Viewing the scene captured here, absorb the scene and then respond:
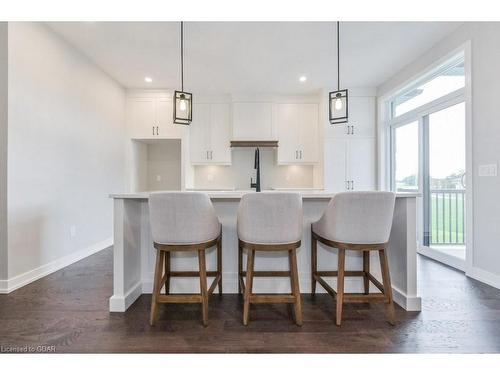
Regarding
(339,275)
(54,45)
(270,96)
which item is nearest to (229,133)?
(270,96)

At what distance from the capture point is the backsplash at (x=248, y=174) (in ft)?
15.9

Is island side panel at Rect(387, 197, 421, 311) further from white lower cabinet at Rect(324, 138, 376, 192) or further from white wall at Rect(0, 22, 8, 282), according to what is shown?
white wall at Rect(0, 22, 8, 282)

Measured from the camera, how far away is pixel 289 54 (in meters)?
3.21

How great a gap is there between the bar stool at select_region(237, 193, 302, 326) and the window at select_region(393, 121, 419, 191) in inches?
116

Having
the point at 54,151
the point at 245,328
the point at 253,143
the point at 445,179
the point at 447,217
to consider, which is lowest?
the point at 245,328

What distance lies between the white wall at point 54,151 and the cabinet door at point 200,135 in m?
1.35

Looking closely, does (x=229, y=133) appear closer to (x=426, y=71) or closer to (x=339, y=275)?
(x=426, y=71)

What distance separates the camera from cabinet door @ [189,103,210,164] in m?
4.55

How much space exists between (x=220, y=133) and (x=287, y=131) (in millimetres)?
1253

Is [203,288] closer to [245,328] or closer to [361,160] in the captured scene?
[245,328]

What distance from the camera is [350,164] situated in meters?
4.34

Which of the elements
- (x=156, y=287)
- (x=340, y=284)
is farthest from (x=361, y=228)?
(x=156, y=287)

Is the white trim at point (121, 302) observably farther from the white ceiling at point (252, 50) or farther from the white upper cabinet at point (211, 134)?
the white upper cabinet at point (211, 134)

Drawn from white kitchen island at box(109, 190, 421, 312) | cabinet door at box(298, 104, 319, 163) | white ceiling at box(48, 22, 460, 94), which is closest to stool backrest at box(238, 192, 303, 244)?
white kitchen island at box(109, 190, 421, 312)
